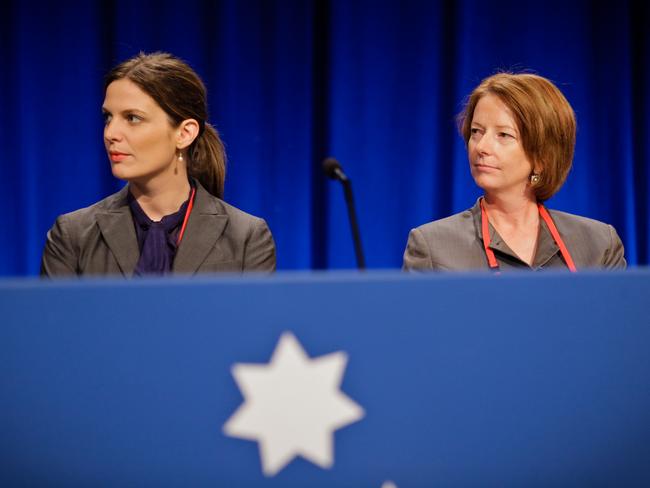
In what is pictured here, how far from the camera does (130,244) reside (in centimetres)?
183

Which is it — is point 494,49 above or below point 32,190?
above

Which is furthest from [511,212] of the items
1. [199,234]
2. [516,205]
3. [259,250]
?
[199,234]

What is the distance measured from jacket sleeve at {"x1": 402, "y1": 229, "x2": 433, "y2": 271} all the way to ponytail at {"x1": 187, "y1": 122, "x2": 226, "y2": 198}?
1.87ft

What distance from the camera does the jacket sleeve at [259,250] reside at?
1.88 m

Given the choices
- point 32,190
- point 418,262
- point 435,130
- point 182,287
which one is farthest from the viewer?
point 435,130

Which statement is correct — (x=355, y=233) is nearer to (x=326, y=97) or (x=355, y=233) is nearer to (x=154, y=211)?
(x=154, y=211)

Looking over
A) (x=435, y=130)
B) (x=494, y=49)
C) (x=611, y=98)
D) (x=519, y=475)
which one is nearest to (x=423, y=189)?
(x=435, y=130)

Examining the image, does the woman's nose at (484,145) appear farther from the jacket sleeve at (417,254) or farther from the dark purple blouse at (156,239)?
the dark purple blouse at (156,239)

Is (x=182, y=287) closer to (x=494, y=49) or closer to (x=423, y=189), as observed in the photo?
(x=423, y=189)

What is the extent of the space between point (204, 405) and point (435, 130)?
2.68 m

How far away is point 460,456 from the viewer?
2.89ft

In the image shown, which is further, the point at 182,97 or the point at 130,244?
the point at 182,97

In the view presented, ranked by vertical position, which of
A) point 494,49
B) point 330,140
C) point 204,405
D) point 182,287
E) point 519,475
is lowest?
point 519,475

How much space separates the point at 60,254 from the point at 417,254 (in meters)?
0.89
